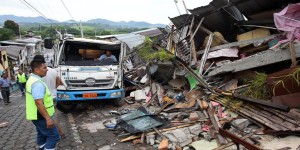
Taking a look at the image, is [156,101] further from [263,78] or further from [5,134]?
[5,134]

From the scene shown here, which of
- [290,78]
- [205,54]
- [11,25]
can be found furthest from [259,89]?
[11,25]

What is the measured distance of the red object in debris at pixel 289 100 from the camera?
5.78m

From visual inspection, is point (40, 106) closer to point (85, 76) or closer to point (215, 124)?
point (215, 124)

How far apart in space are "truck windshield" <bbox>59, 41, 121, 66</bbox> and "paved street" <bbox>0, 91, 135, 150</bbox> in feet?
5.66

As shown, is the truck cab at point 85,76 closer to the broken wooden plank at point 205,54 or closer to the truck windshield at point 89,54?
the truck windshield at point 89,54

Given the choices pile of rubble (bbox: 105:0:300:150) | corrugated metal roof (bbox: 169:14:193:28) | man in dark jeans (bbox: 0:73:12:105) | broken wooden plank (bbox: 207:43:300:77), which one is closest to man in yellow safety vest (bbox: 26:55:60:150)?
pile of rubble (bbox: 105:0:300:150)

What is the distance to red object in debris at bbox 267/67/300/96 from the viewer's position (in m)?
5.74

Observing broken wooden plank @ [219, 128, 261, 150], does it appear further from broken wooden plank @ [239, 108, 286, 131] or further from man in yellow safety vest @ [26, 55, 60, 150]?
man in yellow safety vest @ [26, 55, 60, 150]

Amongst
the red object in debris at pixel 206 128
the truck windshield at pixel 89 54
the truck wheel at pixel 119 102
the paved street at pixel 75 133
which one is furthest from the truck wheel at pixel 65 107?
the red object in debris at pixel 206 128

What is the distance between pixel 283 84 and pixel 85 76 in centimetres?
609

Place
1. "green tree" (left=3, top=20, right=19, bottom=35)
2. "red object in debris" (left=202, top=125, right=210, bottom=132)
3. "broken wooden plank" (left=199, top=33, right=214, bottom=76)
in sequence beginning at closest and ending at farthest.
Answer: "red object in debris" (left=202, top=125, right=210, bottom=132) < "broken wooden plank" (left=199, top=33, right=214, bottom=76) < "green tree" (left=3, top=20, right=19, bottom=35)

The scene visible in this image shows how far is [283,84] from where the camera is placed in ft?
19.1

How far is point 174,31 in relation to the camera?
12523mm

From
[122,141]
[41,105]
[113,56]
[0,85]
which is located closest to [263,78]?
[122,141]
